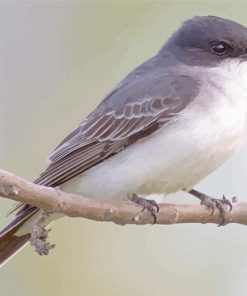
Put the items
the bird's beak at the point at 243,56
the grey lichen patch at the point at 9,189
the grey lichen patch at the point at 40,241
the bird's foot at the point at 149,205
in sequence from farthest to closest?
the bird's beak at the point at 243,56 < the bird's foot at the point at 149,205 < the grey lichen patch at the point at 40,241 < the grey lichen patch at the point at 9,189

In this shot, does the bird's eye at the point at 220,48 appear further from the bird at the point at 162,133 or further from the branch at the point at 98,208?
the branch at the point at 98,208

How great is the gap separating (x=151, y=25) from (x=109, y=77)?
8.6 inches

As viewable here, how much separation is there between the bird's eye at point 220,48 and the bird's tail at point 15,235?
618mm

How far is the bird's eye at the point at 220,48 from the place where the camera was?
8.41 ft

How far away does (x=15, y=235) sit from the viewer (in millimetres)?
2471

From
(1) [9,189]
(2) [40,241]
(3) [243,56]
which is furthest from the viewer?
(3) [243,56]

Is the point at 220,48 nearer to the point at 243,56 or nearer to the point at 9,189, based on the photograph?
the point at 243,56

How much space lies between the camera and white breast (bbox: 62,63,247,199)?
2.38 meters

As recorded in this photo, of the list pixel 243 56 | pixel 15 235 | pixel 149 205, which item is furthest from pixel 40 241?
pixel 243 56

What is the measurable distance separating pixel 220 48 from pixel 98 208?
0.69 meters

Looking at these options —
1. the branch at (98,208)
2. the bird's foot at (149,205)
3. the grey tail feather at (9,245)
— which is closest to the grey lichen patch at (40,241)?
the branch at (98,208)

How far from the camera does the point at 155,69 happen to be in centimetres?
269

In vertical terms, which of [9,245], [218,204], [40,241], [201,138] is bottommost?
[40,241]

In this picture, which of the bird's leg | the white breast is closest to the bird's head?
the white breast
